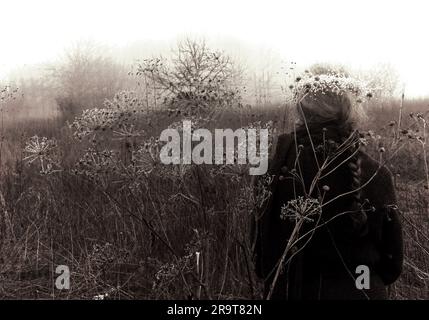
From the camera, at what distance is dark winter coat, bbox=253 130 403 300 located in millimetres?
2137

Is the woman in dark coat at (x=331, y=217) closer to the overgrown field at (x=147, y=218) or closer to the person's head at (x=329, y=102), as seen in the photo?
the person's head at (x=329, y=102)

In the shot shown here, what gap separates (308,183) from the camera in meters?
2.20

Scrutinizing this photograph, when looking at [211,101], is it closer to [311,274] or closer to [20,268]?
[311,274]

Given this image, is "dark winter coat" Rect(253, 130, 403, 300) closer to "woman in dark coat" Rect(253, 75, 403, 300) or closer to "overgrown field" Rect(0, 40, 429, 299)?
"woman in dark coat" Rect(253, 75, 403, 300)

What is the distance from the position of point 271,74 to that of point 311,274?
6.19m

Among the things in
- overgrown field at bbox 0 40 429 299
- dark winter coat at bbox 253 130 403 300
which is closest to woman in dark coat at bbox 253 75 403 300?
dark winter coat at bbox 253 130 403 300

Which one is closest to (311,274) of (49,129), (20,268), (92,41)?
(20,268)

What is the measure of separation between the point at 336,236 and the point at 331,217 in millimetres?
87

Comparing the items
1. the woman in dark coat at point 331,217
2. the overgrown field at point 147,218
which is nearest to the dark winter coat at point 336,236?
the woman in dark coat at point 331,217

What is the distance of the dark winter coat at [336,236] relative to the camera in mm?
2137

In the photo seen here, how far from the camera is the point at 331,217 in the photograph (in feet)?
7.14

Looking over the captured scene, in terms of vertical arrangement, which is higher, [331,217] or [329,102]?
[329,102]

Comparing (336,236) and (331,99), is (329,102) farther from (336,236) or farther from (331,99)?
(336,236)

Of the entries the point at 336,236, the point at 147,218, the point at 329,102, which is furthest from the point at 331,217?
the point at 147,218
